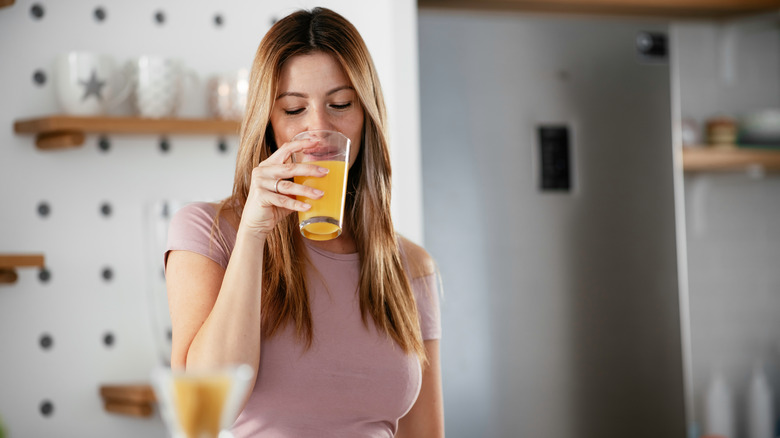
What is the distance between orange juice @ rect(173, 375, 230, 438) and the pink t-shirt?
542mm

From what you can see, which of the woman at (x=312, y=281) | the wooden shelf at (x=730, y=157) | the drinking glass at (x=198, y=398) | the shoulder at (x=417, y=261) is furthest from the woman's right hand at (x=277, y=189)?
the wooden shelf at (x=730, y=157)

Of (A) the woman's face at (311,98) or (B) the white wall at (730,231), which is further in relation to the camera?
(B) the white wall at (730,231)

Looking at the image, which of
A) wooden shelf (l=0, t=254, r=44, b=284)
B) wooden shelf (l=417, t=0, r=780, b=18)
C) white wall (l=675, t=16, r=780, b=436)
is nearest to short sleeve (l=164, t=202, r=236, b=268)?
wooden shelf (l=0, t=254, r=44, b=284)

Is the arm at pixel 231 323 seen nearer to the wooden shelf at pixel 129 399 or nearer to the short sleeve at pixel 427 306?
the short sleeve at pixel 427 306

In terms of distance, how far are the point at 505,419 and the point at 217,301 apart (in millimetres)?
1440

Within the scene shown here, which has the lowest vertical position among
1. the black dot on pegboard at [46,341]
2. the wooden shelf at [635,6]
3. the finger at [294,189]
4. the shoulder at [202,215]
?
the black dot on pegboard at [46,341]

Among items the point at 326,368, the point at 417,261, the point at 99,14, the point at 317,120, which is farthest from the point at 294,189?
the point at 99,14

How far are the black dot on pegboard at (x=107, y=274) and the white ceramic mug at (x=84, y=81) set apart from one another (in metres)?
0.42

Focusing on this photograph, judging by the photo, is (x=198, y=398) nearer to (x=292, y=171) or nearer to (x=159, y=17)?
(x=292, y=171)

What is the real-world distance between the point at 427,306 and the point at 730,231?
240 cm

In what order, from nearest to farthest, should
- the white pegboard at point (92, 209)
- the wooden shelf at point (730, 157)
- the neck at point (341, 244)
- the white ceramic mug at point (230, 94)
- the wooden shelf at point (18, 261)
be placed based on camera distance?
1. the neck at point (341, 244)
2. the wooden shelf at point (18, 261)
3. the white pegboard at point (92, 209)
4. the white ceramic mug at point (230, 94)
5. the wooden shelf at point (730, 157)

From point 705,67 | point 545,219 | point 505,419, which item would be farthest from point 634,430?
point 705,67

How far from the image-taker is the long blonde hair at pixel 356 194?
1.25 metres

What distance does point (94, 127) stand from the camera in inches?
78.5
